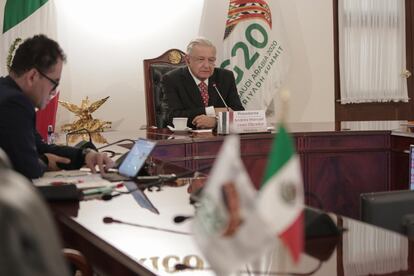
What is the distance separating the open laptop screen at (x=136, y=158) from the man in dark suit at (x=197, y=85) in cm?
176

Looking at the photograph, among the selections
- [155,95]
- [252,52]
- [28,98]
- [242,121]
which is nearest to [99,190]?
[28,98]

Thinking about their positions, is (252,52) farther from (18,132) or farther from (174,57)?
(18,132)

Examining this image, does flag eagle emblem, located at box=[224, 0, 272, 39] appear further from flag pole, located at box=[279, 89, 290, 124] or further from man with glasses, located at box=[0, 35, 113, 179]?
flag pole, located at box=[279, 89, 290, 124]

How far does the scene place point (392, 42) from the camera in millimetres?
6328

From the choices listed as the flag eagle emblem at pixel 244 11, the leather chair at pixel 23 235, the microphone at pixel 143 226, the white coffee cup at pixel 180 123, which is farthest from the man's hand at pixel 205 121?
the leather chair at pixel 23 235

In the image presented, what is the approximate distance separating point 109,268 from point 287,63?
495 cm

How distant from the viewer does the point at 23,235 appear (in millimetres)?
389

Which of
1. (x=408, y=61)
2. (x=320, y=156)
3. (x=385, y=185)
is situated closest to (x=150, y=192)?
(x=320, y=156)

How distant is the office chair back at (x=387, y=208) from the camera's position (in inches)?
65.9

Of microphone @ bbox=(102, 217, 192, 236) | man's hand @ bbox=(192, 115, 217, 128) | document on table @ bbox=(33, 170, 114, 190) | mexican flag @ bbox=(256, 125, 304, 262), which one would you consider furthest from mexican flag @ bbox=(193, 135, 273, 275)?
man's hand @ bbox=(192, 115, 217, 128)

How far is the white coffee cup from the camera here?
3.72 m

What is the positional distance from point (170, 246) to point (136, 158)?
912 millimetres

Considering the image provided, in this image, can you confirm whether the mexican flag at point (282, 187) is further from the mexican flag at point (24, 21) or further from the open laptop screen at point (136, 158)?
the mexican flag at point (24, 21)

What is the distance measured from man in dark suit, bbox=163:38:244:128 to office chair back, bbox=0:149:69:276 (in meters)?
3.47
